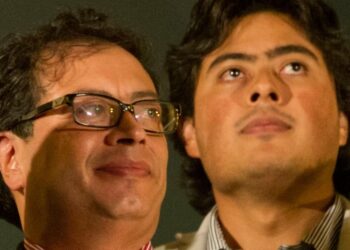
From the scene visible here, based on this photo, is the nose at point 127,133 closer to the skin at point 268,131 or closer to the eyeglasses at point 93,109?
the eyeglasses at point 93,109

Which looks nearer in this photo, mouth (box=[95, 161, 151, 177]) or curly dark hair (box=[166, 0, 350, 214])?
mouth (box=[95, 161, 151, 177])

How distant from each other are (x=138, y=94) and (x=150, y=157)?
116mm

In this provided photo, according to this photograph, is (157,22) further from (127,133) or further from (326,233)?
(326,233)

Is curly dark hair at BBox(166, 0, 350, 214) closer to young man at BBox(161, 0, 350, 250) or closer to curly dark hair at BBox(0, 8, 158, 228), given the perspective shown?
young man at BBox(161, 0, 350, 250)

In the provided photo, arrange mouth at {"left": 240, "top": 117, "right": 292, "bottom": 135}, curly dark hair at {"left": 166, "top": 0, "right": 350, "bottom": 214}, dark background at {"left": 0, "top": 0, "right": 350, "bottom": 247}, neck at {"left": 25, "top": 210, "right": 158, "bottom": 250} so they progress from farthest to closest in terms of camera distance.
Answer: dark background at {"left": 0, "top": 0, "right": 350, "bottom": 247} → curly dark hair at {"left": 166, "top": 0, "right": 350, "bottom": 214} → mouth at {"left": 240, "top": 117, "right": 292, "bottom": 135} → neck at {"left": 25, "top": 210, "right": 158, "bottom": 250}

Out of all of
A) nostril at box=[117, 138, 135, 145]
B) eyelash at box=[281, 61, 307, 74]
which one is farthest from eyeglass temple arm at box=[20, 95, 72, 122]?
eyelash at box=[281, 61, 307, 74]

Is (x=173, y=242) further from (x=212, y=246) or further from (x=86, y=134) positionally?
(x=86, y=134)

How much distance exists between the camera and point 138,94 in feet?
4.15

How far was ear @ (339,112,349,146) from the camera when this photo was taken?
145 cm

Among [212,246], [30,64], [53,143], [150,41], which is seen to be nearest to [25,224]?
[53,143]

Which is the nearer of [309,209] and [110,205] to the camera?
[110,205]

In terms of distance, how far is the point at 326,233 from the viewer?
135 centimetres

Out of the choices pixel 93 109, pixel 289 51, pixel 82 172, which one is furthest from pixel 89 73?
pixel 289 51

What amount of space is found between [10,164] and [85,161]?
0.14 meters
